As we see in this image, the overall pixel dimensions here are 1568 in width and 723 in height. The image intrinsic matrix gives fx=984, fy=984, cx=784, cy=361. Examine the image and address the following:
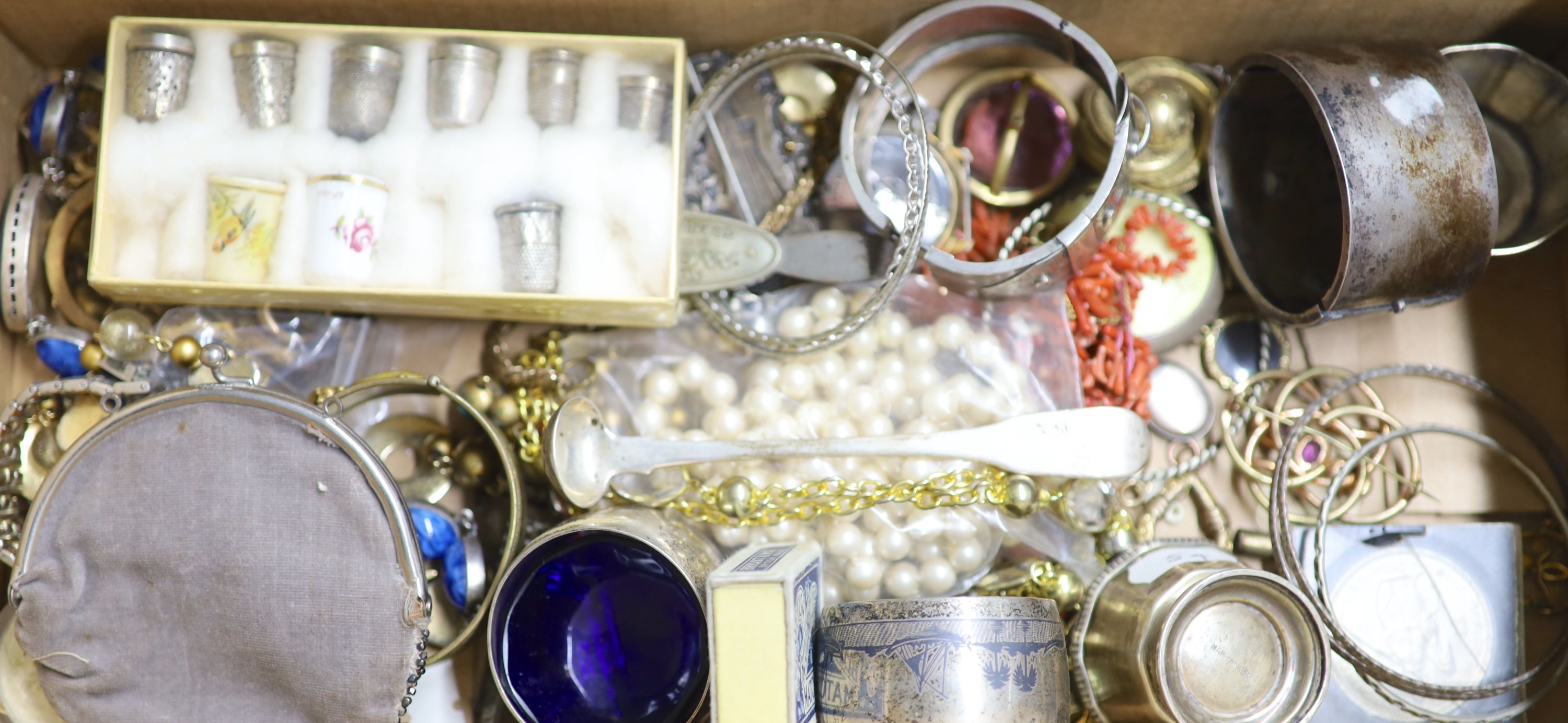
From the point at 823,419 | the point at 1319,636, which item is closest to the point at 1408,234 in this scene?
the point at 1319,636

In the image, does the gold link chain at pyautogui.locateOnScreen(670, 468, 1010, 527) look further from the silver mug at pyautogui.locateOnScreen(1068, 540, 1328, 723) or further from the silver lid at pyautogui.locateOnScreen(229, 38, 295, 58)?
the silver lid at pyautogui.locateOnScreen(229, 38, 295, 58)

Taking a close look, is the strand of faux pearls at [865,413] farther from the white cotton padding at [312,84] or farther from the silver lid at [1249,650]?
the white cotton padding at [312,84]

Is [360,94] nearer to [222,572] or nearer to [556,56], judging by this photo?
[556,56]

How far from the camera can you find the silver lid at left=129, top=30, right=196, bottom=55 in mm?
922

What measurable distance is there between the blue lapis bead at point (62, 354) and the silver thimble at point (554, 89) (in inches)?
20.2

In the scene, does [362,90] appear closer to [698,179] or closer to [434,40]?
[434,40]

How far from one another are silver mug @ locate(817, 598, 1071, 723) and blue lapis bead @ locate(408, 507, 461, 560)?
0.41 meters

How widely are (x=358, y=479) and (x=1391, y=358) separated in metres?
1.06

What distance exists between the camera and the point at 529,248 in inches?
35.9

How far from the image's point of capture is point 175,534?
833 mm

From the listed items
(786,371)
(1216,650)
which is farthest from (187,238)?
(1216,650)

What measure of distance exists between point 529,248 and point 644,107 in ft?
0.57

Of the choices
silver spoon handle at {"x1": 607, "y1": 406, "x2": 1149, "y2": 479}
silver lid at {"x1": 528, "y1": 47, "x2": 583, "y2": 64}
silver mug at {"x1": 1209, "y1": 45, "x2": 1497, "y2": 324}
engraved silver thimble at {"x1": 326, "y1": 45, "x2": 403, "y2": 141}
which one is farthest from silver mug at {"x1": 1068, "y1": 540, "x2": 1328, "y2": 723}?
engraved silver thimble at {"x1": 326, "y1": 45, "x2": 403, "y2": 141}

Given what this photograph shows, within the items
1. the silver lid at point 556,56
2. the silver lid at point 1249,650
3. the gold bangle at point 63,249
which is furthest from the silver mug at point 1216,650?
the gold bangle at point 63,249
